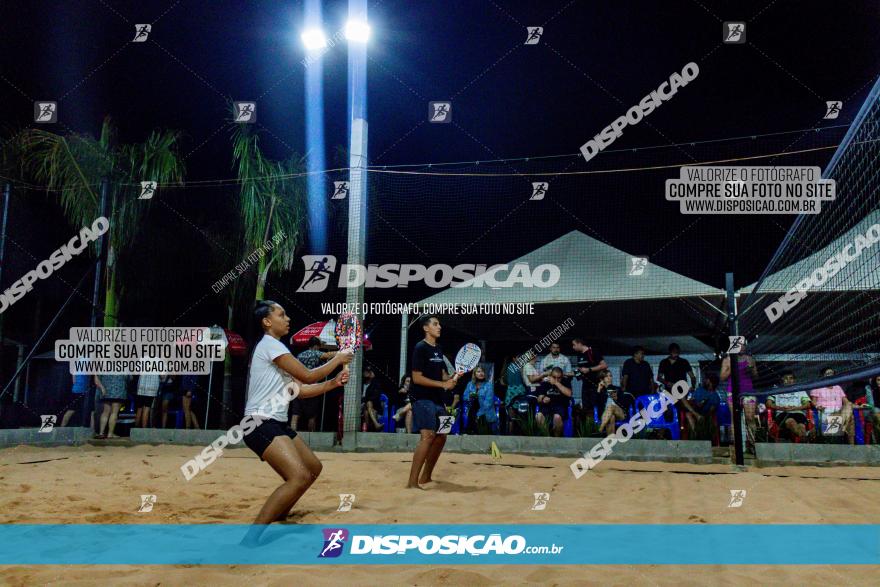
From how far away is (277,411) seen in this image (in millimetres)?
4027

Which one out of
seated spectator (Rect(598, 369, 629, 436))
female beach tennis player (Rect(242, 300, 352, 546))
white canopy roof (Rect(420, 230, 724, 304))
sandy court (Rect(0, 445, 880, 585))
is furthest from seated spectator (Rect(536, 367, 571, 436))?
female beach tennis player (Rect(242, 300, 352, 546))

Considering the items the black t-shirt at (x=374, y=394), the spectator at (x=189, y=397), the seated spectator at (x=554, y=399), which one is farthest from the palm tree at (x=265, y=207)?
the seated spectator at (x=554, y=399)

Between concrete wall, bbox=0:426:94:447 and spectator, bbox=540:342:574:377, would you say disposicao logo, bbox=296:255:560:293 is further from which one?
concrete wall, bbox=0:426:94:447

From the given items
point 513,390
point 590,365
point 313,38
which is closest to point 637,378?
point 590,365

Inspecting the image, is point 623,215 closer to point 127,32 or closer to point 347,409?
point 347,409

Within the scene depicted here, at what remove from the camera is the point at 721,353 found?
11.8 meters

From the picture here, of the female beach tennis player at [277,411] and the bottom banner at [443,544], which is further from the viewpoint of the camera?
the female beach tennis player at [277,411]

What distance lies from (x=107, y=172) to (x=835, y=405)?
1271 centimetres

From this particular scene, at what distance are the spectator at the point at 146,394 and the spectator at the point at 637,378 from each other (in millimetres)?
7503

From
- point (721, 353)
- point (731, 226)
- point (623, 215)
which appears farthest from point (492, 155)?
point (721, 353)

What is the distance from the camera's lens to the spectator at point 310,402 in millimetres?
9781

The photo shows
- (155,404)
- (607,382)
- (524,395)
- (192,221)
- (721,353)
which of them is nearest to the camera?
(607,382)

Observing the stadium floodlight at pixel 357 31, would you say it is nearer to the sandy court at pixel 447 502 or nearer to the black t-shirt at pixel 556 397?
the black t-shirt at pixel 556 397

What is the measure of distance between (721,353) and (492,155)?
6444 mm
